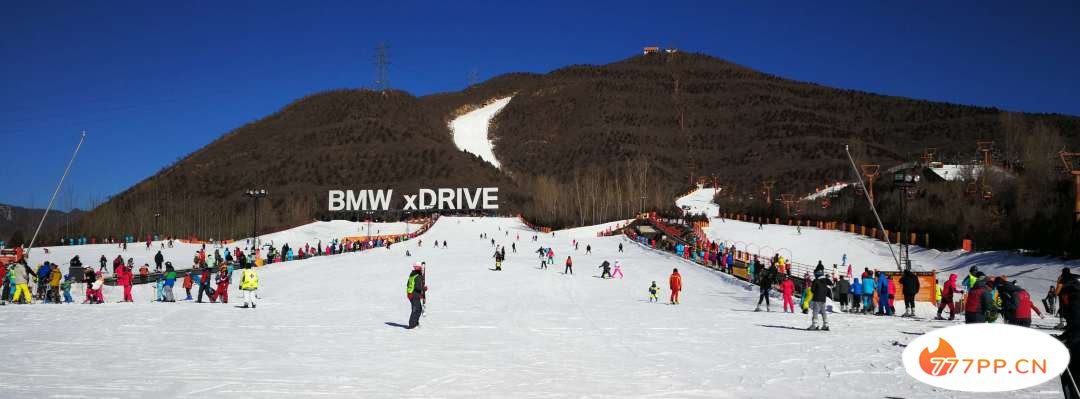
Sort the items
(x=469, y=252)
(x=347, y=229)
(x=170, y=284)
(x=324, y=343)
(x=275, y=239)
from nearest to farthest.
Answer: (x=324, y=343) < (x=170, y=284) < (x=469, y=252) < (x=275, y=239) < (x=347, y=229)

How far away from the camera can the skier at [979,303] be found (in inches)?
458

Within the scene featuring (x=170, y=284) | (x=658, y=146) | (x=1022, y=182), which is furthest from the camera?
(x=658, y=146)

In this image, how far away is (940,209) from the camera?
58.4 metres

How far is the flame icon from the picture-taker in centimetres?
542

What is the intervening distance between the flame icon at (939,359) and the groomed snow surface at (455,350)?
10.2 ft

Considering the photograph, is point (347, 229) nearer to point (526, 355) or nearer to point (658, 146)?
point (526, 355)

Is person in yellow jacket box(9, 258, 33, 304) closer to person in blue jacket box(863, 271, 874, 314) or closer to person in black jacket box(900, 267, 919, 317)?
person in blue jacket box(863, 271, 874, 314)

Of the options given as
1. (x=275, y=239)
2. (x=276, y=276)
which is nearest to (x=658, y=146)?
(x=275, y=239)

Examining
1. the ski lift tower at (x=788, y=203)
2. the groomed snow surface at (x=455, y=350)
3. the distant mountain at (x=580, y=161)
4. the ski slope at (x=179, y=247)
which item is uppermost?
the distant mountain at (x=580, y=161)

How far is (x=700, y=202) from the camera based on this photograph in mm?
118562

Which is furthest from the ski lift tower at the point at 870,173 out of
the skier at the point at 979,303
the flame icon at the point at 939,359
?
the flame icon at the point at 939,359

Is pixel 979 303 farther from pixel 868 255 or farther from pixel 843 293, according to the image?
pixel 868 255

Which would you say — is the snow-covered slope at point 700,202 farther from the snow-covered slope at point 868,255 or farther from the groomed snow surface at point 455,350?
the groomed snow surface at point 455,350

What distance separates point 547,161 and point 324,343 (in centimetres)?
17934
